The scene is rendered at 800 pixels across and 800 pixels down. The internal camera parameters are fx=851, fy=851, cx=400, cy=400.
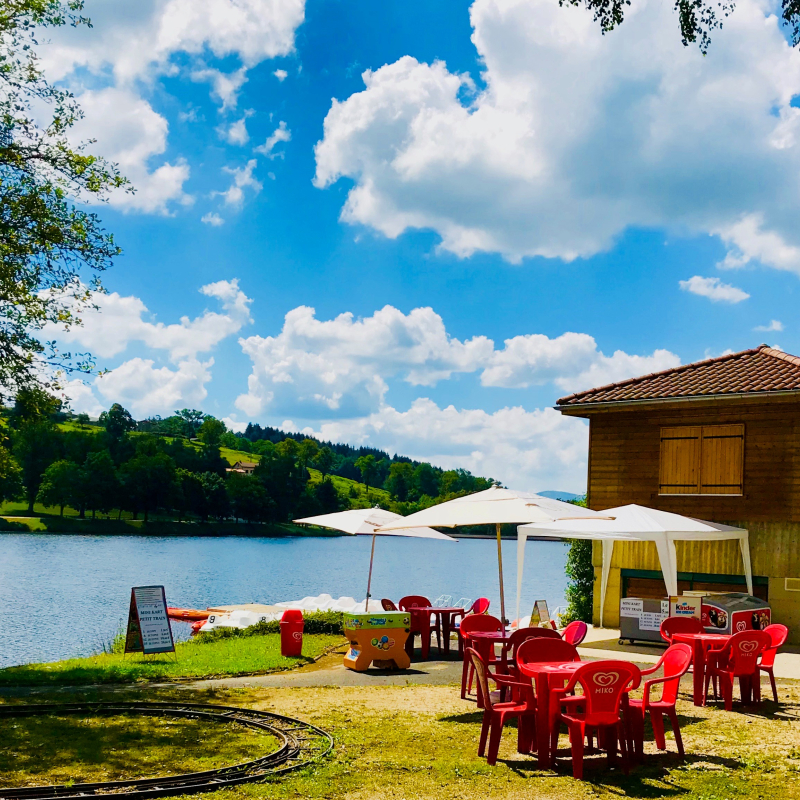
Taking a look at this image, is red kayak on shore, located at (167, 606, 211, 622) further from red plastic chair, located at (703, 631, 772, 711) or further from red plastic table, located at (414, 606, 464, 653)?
red plastic chair, located at (703, 631, 772, 711)

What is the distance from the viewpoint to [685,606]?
1653 cm

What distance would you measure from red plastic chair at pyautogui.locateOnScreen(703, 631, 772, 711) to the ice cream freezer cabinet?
515 cm

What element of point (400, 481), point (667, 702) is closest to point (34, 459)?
point (400, 481)

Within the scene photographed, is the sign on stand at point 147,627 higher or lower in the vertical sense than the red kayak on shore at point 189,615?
higher

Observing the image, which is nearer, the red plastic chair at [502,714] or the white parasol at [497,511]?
the red plastic chair at [502,714]

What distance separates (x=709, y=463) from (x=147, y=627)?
1261cm

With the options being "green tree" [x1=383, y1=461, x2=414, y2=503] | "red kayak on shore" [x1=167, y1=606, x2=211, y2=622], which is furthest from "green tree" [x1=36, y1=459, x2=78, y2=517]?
"red kayak on shore" [x1=167, y1=606, x2=211, y2=622]

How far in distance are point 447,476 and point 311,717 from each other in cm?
13479

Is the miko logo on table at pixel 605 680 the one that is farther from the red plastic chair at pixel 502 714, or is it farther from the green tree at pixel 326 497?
the green tree at pixel 326 497

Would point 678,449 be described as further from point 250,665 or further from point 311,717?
point 311,717

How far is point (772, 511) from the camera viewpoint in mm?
18484

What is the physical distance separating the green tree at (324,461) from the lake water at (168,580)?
62.6 metres

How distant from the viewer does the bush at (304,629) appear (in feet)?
63.9

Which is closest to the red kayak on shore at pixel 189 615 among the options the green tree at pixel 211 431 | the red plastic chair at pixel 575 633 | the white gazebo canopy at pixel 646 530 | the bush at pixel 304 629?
the bush at pixel 304 629
